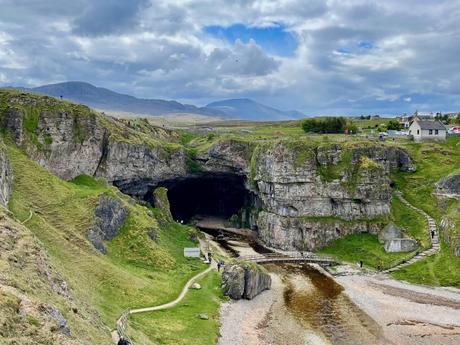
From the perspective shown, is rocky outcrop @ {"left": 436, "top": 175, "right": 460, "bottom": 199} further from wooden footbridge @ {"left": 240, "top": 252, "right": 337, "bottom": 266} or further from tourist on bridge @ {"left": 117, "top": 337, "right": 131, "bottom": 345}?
tourist on bridge @ {"left": 117, "top": 337, "right": 131, "bottom": 345}

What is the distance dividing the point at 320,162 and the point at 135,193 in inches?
1846

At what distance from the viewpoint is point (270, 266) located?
94.8 metres

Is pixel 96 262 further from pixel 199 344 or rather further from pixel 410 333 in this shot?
pixel 410 333

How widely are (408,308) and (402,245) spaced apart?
25.5 m

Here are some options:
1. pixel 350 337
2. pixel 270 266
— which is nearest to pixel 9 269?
pixel 350 337

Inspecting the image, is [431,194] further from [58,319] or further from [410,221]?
[58,319]

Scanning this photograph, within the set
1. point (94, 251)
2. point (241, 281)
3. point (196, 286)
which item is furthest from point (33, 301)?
point (241, 281)

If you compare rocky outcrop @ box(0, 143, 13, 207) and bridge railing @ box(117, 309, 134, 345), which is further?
rocky outcrop @ box(0, 143, 13, 207)

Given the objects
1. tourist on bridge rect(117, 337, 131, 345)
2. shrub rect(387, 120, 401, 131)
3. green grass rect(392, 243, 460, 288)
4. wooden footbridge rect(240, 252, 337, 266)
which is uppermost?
shrub rect(387, 120, 401, 131)

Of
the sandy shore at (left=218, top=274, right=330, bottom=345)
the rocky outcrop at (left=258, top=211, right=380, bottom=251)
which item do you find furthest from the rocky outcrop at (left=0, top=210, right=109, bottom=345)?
the rocky outcrop at (left=258, top=211, right=380, bottom=251)

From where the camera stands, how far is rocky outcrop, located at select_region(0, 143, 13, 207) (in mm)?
65938

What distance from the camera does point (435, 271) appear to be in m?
87.4

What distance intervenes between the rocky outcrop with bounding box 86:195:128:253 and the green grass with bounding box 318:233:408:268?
45697 mm

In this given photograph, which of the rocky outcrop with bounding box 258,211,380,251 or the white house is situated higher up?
the white house
